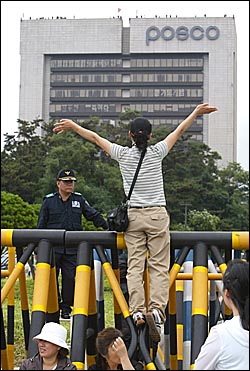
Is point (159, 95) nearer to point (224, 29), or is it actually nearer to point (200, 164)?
point (224, 29)

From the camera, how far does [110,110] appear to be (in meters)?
84.6

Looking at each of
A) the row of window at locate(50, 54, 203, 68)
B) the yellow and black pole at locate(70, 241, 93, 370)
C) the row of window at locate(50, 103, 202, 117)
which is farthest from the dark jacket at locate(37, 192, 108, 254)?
the row of window at locate(50, 54, 203, 68)

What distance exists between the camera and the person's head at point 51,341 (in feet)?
15.2

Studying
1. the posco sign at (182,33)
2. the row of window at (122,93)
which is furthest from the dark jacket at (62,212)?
the posco sign at (182,33)

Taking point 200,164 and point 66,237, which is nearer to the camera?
point 66,237

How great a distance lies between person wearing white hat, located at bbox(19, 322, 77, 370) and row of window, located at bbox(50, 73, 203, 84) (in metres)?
80.4

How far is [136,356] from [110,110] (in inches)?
3161

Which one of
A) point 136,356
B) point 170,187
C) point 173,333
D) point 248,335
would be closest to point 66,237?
point 136,356

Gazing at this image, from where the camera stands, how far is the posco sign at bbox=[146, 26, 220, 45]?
85.5m

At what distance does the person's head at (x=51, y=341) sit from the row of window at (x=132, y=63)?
81531mm

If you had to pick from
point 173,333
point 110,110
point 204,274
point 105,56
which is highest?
point 105,56

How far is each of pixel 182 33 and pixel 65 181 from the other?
269 ft

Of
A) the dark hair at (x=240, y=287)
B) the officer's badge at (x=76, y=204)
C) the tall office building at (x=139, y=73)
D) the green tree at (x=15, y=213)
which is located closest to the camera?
the dark hair at (x=240, y=287)

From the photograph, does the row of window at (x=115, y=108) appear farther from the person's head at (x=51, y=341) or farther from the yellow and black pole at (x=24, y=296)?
the person's head at (x=51, y=341)
